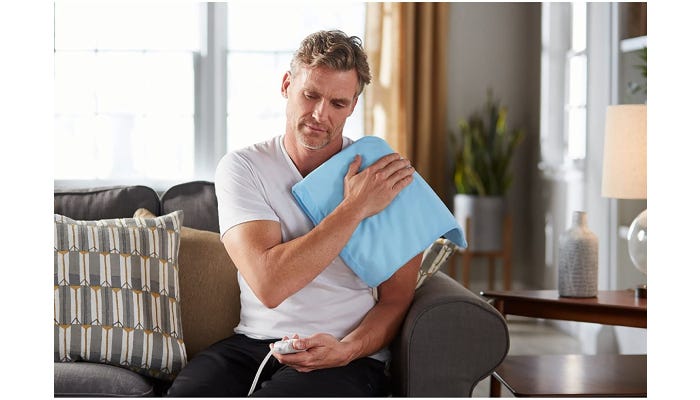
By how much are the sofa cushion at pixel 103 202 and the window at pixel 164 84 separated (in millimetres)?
3044

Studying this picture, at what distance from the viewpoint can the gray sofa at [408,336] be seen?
1.96 m

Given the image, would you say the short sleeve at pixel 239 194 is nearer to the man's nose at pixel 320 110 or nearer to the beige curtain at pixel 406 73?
the man's nose at pixel 320 110

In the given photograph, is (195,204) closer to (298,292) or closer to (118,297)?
(118,297)

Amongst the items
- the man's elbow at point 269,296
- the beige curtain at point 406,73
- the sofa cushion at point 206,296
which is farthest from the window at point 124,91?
the man's elbow at point 269,296

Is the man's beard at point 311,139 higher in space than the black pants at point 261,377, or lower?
higher

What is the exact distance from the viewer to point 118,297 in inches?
86.7

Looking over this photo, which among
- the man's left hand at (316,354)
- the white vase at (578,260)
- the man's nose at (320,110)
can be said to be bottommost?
the man's left hand at (316,354)

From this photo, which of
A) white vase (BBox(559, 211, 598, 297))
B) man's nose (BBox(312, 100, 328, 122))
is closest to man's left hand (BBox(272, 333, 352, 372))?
man's nose (BBox(312, 100, 328, 122))

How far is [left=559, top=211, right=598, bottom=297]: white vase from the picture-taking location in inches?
107

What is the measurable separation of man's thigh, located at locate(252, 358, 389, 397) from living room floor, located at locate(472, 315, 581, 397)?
2551mm

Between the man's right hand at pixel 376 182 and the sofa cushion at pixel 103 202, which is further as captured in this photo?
the sofa cushion at pixel 103 202

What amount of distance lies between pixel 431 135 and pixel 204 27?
1.75 metres
